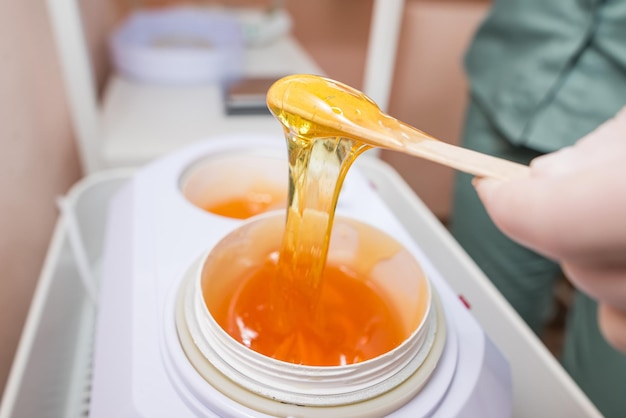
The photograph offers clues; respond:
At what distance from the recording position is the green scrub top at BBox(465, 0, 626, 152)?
25.4 inches

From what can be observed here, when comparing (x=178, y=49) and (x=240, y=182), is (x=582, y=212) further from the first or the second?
(x=178, y=49)

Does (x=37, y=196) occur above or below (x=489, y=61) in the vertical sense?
below

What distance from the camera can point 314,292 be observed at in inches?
16.5

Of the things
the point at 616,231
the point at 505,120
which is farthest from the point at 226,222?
the point at 505,120

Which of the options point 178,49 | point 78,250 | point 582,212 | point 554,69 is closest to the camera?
point 582,212

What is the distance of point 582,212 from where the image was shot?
221mm

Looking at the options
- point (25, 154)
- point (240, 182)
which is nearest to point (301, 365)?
point (240, 182)

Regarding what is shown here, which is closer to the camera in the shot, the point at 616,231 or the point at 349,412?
the point at 616,231

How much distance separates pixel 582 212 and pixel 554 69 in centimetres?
56

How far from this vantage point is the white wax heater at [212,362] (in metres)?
0.33

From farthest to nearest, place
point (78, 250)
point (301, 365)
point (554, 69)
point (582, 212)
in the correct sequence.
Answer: point (554, 69) < point (78, 250) < point (301, 365) < point (582, 212)

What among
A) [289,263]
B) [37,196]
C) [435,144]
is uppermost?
[435,144]

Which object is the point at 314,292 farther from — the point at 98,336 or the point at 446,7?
the point at 446,7

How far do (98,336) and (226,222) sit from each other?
0.15 meters
